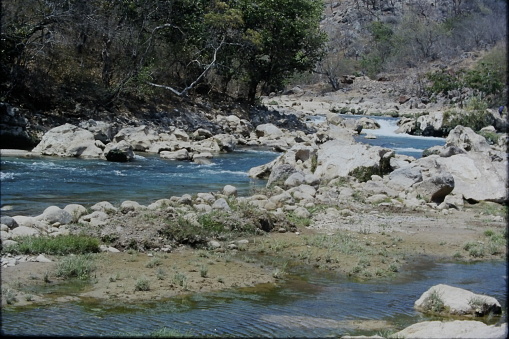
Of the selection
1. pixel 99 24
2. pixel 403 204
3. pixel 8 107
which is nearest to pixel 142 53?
pixel 99 24

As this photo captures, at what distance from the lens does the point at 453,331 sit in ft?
19.7

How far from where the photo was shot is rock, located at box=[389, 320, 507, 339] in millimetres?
5438

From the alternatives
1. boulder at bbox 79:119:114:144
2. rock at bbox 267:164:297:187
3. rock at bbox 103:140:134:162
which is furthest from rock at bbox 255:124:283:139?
rock at bbox 267:164:297:187

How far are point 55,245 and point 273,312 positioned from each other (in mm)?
4146

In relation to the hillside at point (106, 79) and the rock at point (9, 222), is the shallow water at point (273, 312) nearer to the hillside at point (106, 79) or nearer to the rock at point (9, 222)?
the rock at point (9, 222)

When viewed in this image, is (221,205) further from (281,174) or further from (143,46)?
(143,46)

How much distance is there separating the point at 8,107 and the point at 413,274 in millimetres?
21114

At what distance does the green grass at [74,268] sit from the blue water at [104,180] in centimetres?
493

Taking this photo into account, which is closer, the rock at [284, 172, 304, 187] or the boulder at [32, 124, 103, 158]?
the rock at [284, 172, 304, 187]

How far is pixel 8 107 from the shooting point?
26.1 m

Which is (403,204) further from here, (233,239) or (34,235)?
(34,235)

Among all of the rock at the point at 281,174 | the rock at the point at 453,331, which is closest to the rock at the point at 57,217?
the rock at the point at 453,331

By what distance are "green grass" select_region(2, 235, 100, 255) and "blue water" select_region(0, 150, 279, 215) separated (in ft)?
12.1

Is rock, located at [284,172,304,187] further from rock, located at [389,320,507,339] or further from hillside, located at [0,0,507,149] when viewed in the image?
rock, located at [389,320,507,339]
